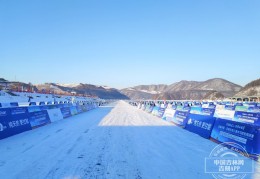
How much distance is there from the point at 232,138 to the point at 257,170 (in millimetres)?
2778

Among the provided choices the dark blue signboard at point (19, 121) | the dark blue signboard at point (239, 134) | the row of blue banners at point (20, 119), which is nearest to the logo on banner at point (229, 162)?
the dark blue signboard at point (239, 134)

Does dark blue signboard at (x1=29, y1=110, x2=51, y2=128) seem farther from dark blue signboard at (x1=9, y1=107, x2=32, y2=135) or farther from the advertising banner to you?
the advertising banner

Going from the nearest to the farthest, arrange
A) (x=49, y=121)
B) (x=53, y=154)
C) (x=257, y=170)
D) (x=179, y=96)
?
(x=257, y=170)
(x=53, y=154)
(x=49, y=121)
(x=179, y=96)

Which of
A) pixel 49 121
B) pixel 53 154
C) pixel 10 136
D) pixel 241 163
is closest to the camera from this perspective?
pixel 241 163

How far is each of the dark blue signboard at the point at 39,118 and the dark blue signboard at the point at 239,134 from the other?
11095 mm

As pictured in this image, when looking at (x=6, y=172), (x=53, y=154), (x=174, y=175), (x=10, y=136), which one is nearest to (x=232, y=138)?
(x=174, y=175)

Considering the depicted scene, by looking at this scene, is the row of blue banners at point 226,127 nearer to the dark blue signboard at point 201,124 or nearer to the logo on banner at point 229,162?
the dark blue signboard at point 201,124

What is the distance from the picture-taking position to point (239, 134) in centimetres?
930

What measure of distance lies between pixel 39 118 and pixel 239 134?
43.1 ft

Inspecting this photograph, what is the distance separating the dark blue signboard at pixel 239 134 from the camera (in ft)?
27.3

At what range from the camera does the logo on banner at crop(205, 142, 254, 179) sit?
263 inches

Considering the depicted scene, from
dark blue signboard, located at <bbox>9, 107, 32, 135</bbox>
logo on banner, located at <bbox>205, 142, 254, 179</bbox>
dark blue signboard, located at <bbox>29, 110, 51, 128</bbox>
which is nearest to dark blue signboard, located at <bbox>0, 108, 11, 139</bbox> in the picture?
dark blue signboard, located at <bbox>9, 107, 32, 135</bbox>

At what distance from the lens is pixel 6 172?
6.49m

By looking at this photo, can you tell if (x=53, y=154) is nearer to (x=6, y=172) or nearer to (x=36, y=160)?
(x=36, y=160)
